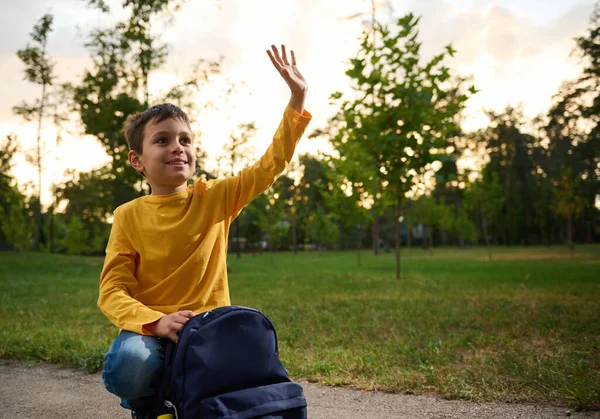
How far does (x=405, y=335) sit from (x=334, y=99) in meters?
7.29

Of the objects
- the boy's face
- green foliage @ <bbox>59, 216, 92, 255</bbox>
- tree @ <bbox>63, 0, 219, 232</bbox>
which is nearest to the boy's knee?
the boy's face

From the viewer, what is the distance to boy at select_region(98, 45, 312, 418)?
238 centimetres

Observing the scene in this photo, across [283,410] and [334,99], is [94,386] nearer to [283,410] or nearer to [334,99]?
[283,410]

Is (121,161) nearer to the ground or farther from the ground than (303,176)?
nearer to the ground

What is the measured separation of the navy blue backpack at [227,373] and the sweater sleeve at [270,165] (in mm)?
725

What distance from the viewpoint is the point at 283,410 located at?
198 cm

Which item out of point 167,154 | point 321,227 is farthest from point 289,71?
point 321,227

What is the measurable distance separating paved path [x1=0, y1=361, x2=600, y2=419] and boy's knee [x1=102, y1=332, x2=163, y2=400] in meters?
1.31

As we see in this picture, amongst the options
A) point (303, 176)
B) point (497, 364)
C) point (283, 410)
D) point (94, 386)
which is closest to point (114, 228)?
point (283, 410)

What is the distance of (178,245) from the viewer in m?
2.44

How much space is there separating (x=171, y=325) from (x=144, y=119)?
1.11 m

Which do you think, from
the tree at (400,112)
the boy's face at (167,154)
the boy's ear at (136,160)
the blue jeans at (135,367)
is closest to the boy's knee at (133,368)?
the blue jeans at (135,367)

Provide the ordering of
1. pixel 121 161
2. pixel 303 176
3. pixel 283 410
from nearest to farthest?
1. pixel 283 410
2. pixel 121 161
3. pixel 303 176

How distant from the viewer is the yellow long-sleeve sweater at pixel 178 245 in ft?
7.88
